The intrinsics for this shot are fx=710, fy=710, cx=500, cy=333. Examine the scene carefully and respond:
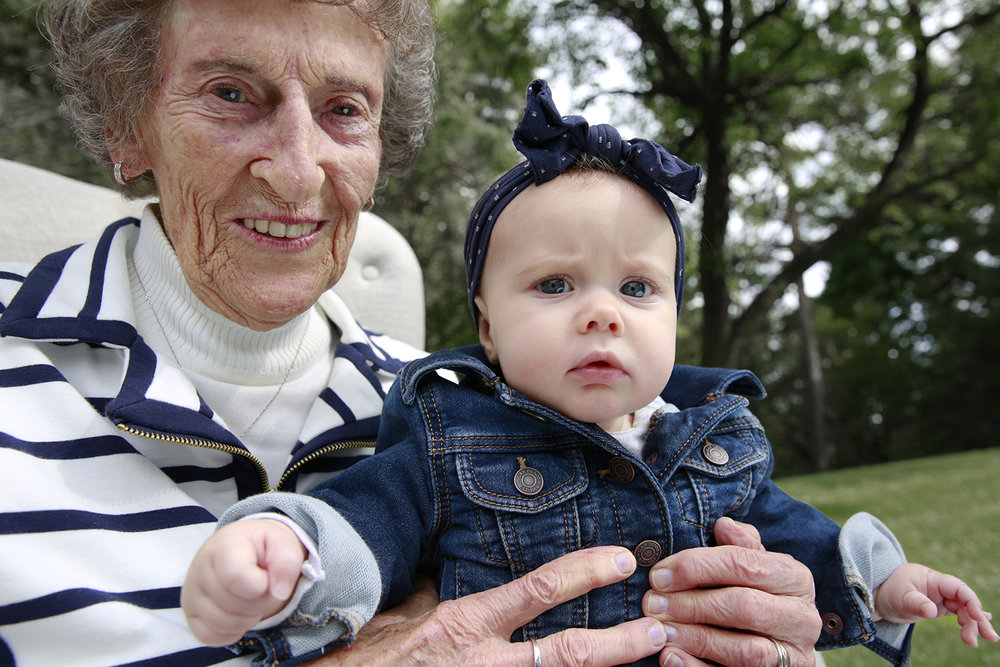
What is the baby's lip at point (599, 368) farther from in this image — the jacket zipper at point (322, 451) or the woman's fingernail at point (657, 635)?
the jacket zipper at point (322, 451)

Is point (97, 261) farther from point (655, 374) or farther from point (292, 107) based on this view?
point (655, 374)

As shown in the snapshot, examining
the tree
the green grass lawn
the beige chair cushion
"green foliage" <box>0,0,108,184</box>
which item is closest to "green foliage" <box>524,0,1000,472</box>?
the tree

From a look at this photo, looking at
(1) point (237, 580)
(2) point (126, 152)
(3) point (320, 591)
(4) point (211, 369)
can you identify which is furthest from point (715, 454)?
(2) point (126, 152)

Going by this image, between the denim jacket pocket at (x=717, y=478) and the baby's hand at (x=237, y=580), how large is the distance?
861 millimetres

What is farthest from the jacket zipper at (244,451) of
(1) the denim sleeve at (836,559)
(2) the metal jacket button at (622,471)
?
(1) the denim sleeve at (836,559)

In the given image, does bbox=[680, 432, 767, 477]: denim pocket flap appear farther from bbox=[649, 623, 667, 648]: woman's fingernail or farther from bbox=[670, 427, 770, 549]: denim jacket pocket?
bbox=[649, 623, 667, 648]: woman's fingernail

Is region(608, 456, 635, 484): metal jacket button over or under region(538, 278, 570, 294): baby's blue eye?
under

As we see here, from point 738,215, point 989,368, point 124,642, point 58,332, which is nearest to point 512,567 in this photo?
point 124,642

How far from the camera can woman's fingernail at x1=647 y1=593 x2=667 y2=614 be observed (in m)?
1.49

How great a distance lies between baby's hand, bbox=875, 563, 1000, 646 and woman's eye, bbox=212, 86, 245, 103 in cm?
188

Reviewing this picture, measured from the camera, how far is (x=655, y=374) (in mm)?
1482

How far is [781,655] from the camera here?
1.50 m

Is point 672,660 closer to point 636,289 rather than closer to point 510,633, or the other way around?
point 510,633

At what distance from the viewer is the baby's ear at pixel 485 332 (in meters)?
1.69
